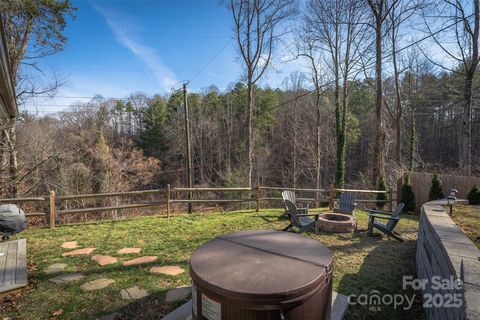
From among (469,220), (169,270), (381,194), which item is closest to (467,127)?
(381,194)

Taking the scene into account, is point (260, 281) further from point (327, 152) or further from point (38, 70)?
point (327, 152)

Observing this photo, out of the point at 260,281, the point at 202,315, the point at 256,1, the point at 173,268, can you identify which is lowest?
the point at 173,268

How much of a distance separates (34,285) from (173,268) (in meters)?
1.72

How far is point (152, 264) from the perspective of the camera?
400 centimetres

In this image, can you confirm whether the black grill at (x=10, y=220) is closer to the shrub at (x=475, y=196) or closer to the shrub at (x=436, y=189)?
the shrub at (x=475, y=196)

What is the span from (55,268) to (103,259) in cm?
63

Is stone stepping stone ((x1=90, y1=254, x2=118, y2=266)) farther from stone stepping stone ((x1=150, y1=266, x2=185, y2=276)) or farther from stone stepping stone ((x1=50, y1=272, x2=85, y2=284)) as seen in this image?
stone stepping stone ((x1=150, y1=266, x2=185, y2=276))

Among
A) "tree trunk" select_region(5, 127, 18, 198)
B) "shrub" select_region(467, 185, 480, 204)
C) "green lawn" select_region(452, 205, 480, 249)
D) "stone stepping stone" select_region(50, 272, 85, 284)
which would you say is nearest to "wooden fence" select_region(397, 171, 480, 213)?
"shrub" select_region(467, 185, 480, 204)

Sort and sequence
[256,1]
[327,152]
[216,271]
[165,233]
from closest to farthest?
[216,271] → [165,233] → [256,1] → [327,152]

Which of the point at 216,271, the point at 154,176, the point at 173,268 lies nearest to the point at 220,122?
the point at 154,176

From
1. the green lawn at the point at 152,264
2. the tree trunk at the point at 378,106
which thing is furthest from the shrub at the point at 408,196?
the green lawn at the point at 152,264

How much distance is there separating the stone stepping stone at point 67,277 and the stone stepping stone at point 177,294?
138cm

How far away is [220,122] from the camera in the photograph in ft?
82.4

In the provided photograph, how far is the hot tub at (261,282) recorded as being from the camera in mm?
1597
